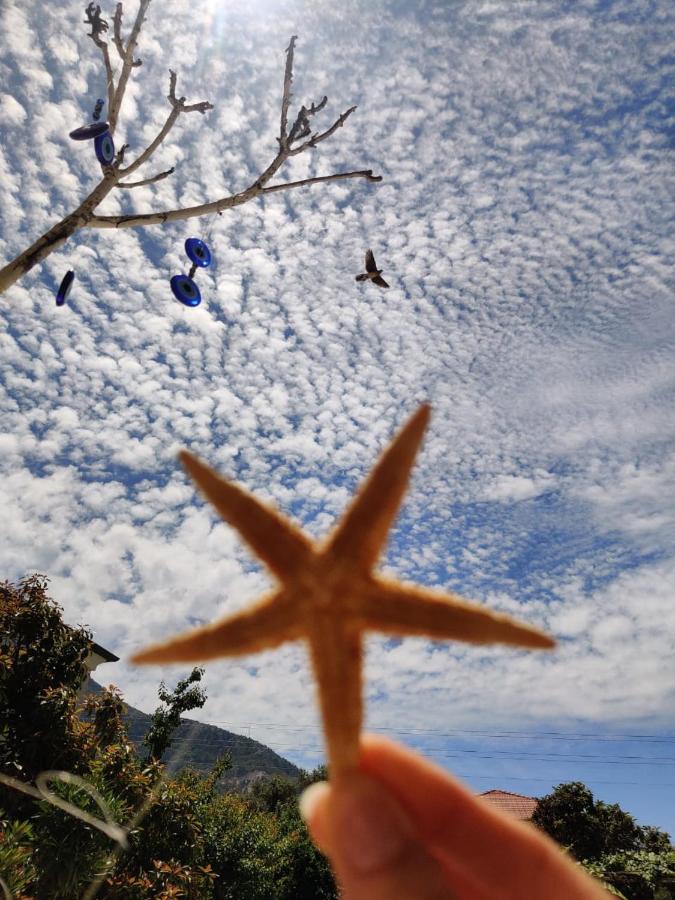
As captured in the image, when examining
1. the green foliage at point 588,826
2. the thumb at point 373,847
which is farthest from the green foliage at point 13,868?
the green foliage at point 588,826

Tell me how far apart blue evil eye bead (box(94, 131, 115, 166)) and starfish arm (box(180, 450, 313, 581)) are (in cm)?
Result: 869

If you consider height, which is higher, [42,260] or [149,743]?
[42,260]

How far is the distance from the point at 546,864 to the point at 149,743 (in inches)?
1093

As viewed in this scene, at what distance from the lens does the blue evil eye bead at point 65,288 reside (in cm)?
754

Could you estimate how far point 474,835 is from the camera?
2395 millimetres

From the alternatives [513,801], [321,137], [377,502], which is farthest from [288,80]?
[513,801]

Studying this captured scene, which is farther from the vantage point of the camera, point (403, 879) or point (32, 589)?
point (32, 589)

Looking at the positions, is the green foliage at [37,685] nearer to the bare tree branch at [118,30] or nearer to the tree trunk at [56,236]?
the tree trunk at [56,236]

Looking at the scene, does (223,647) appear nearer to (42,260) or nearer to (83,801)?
(83,801)

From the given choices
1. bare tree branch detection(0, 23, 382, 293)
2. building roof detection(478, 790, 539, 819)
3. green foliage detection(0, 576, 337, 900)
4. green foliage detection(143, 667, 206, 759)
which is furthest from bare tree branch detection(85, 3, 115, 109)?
building roof detection(478, 790, 539, 819)

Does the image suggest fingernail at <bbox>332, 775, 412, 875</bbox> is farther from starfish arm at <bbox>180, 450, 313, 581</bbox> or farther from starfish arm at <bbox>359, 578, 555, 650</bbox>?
starfish arm at <bbox>180, 450, 313, 581</bbox>

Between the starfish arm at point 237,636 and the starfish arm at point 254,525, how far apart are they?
138 millimetres

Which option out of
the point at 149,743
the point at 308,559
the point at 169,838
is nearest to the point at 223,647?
the point at 308,559

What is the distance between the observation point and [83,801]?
772 centimetres
